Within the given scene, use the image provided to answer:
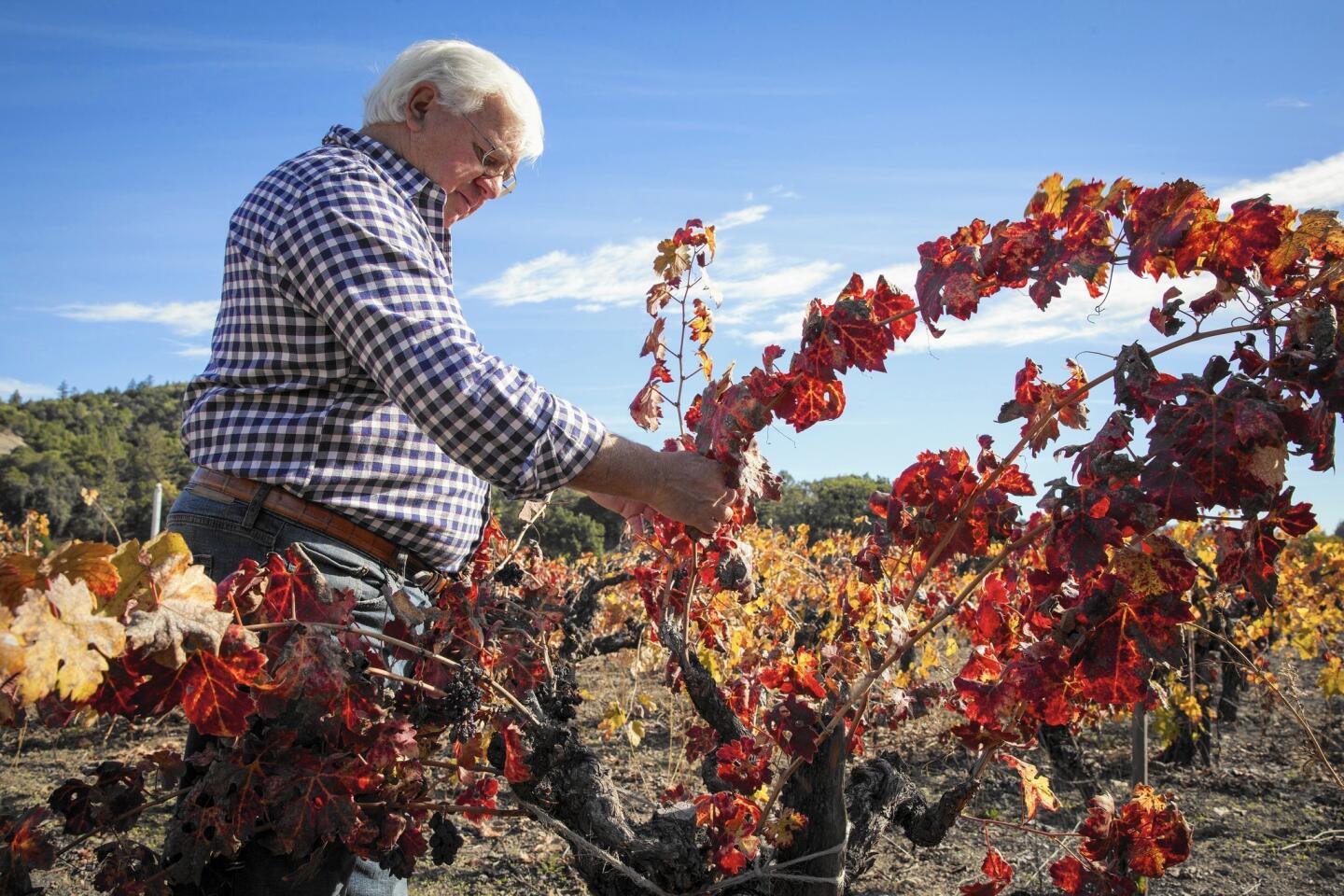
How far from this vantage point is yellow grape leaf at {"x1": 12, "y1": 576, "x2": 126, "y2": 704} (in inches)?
39.3

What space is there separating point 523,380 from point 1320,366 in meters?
1.20

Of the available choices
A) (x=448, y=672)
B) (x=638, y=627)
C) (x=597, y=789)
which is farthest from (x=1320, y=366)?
(x=638, y=627)

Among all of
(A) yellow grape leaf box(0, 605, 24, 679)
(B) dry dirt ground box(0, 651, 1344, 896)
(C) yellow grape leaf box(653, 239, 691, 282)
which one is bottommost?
(B) dry dirt ground box(0, 651, 1344, 896)

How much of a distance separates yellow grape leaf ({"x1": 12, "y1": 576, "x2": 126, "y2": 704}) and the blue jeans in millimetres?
733

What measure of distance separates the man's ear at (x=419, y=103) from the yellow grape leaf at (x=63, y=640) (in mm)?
1361

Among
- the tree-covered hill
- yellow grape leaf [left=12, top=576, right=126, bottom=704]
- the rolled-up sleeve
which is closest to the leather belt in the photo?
the rolled-up sleeve

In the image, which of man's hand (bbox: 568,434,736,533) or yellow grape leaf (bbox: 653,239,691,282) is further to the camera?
yellow grape leaf (bbox: 653,239,691,282)

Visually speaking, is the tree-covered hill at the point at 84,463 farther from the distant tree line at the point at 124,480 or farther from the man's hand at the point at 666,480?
the man's hand at the point at 666,480

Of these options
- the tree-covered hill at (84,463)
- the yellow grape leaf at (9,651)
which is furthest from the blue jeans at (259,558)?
the tree-covered hill at (84,463)

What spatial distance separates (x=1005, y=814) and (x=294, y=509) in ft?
13.0

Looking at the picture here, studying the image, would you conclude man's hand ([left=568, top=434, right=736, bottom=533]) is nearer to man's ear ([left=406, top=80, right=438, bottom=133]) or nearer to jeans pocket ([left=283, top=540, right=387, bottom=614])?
jeans pocket ([left=283, top=540, right=387, bottom=614])

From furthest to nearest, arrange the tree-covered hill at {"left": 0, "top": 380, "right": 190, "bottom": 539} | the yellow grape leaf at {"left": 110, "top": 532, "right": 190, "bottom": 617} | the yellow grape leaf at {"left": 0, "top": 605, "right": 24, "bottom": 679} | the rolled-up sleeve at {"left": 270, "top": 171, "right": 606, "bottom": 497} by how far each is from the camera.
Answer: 1. the tree-covered hill at {"left": 0, "top": 380, "right": 190, "bottom": 539}
2. the rolled-up sleeve at {"left": 270, "top": 171, "right": 606, "bottom": 497}
3. the yellow grape leaf at {"left": 110, "top": 532, "right": 190, "bottom": 617}
4. the yellow grape leaf at {"left": 0, "top": 605, "right": 24, "bottom": 679}

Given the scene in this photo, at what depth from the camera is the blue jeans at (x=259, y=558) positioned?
1853 millimetres

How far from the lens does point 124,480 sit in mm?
27281
